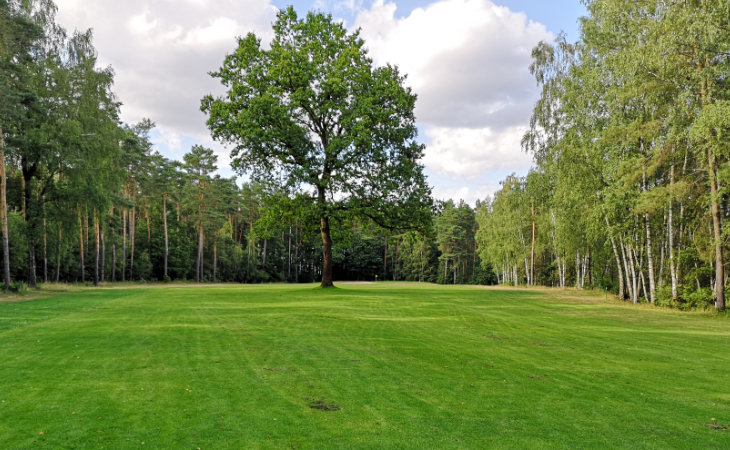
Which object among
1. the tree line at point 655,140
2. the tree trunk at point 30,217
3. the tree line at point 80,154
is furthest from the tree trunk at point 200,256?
the tree line at point 655,140

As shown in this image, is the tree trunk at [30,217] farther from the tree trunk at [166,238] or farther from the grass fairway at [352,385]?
the tree trunk at [166,238]

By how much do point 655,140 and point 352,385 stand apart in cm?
2127

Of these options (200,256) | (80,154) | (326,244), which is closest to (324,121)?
(326,244)

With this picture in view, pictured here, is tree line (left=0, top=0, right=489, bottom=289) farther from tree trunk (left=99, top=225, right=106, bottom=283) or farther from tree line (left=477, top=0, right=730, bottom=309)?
tree line (left=477, top=0, right=730, bottom=309)

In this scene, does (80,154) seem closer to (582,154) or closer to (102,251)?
(102,251)

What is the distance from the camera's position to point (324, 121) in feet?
102

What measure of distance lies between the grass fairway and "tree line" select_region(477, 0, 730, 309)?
8623 millimetres

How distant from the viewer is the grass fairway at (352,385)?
17.2 ft

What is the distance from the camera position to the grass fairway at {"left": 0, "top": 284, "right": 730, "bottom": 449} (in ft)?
17.2

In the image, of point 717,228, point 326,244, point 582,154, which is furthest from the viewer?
point 326,244

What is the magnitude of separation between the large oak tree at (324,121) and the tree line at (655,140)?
391 inches

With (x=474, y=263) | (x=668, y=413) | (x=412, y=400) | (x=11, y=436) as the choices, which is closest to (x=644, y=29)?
(x=668, y=413)

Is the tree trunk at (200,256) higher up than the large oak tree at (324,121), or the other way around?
the large oak tree at (324,121)

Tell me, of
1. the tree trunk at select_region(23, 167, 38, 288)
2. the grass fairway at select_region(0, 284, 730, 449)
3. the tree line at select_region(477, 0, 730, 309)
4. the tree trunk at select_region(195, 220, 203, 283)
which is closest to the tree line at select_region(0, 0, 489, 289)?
the tree trunk at select_region(23, 167, 38, 288)
